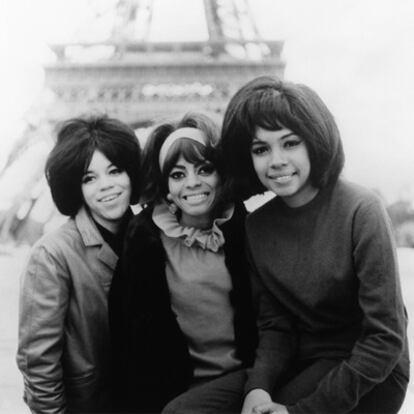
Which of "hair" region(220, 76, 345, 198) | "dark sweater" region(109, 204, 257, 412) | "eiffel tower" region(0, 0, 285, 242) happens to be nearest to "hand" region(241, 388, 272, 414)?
Answer: "dark sweater" region(109, 204, 257, 412)

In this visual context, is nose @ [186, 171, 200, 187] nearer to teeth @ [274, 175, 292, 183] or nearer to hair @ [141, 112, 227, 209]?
hair @ [141, 112, 227, 209]

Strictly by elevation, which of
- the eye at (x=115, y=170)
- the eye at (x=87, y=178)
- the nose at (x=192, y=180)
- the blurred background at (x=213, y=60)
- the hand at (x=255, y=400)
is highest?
the blurred background at (x=213, y=60)

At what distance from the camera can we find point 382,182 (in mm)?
1373

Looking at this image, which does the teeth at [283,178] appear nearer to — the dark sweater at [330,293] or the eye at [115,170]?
the dark sweater at [330,293]

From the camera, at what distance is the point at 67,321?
3.55 feet

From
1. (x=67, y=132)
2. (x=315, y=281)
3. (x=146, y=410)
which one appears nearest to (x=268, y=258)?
(x=315, y=281)

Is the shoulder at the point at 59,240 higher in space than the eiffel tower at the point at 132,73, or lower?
lower

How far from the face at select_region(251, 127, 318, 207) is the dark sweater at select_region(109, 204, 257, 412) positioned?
17 cm

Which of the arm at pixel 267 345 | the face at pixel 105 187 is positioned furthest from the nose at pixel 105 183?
the arm at pixel 267 345

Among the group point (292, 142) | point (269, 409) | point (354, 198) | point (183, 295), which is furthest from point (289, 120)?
point (269, 409)

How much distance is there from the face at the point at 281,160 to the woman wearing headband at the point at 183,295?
11 cm

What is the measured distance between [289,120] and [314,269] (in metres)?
0.27

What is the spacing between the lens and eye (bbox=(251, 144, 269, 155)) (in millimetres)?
938

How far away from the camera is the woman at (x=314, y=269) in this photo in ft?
2.79
